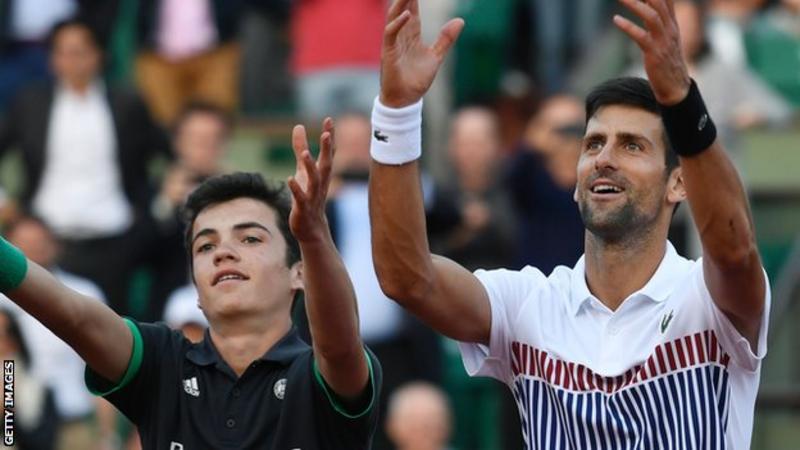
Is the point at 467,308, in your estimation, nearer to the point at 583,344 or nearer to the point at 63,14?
the point at 583,344

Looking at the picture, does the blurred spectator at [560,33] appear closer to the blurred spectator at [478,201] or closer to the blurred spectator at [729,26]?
the blurred spectator at [729,26]

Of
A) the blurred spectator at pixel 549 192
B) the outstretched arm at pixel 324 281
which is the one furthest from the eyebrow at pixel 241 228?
the blurred spectator at pixel 549 192

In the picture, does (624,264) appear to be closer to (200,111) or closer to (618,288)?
(618,288)

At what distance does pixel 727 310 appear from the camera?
618cm

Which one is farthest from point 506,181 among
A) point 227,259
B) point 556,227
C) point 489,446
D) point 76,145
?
point 227,259

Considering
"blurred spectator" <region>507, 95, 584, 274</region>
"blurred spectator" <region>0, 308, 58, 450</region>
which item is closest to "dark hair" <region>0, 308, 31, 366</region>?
"blurred spectator" <region>0, 308, 58, 450</region>

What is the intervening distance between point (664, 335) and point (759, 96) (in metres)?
6.16

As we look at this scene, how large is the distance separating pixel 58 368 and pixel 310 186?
5.04 m

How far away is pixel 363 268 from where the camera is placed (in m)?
10.8

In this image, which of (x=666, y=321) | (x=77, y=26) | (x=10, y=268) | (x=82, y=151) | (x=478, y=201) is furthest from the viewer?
(x=77, y=26)

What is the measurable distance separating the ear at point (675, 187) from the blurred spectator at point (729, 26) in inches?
216

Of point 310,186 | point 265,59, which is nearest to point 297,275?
point 310,186

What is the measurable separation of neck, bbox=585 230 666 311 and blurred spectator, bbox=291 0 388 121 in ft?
19.3

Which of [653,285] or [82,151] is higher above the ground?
[82,151]
